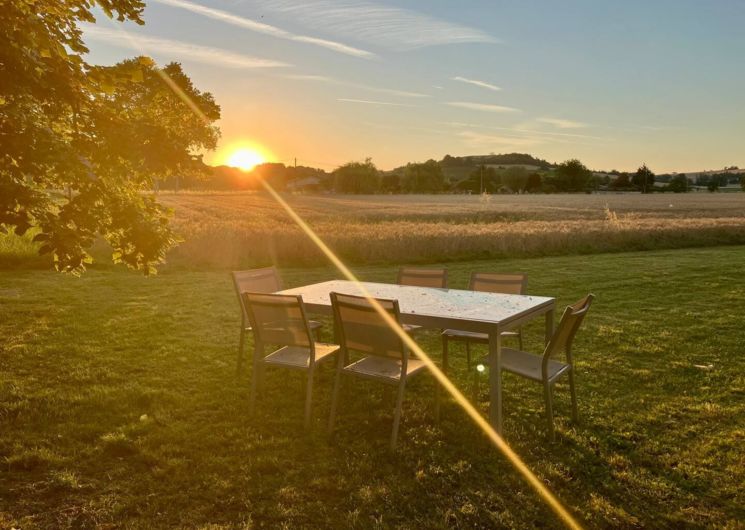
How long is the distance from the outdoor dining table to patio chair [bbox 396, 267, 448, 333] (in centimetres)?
43

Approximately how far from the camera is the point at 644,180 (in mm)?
98188

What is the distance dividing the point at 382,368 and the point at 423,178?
94.1 metres

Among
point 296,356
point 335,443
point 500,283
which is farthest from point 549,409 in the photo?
point 296,356

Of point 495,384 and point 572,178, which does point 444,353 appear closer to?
point 495,384

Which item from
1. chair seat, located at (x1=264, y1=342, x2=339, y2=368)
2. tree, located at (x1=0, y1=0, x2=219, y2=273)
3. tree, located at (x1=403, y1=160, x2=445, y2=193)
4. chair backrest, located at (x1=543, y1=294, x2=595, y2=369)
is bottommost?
chair seat, located at (x1=264, y1=342, x2=339, y2=368)

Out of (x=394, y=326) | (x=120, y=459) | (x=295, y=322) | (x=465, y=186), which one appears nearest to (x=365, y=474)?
(x=394, y=326)

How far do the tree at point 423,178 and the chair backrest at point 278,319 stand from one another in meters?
93.7

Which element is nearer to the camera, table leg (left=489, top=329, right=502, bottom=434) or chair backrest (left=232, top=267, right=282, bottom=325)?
table leg (left=489, top=329, right=502, bottom=434)

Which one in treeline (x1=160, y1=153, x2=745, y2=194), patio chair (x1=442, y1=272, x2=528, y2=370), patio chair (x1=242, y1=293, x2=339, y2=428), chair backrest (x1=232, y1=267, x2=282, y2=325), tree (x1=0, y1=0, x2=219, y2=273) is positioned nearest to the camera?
tree (x1=0, y1=0, x2=219, y2=273)

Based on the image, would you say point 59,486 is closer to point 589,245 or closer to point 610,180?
point 589,245

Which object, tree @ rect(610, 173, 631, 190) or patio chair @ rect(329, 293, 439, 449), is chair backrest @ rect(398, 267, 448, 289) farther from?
tree @ rect(610, 173, 631, 190)

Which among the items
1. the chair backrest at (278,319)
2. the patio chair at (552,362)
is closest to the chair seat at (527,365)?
the patio chair at (552,362)

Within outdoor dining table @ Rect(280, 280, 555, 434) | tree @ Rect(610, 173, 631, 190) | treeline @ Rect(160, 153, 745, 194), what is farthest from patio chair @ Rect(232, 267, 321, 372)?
tree @ Rect(610, 173, 631, 190)

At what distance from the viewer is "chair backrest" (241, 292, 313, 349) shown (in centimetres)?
467
